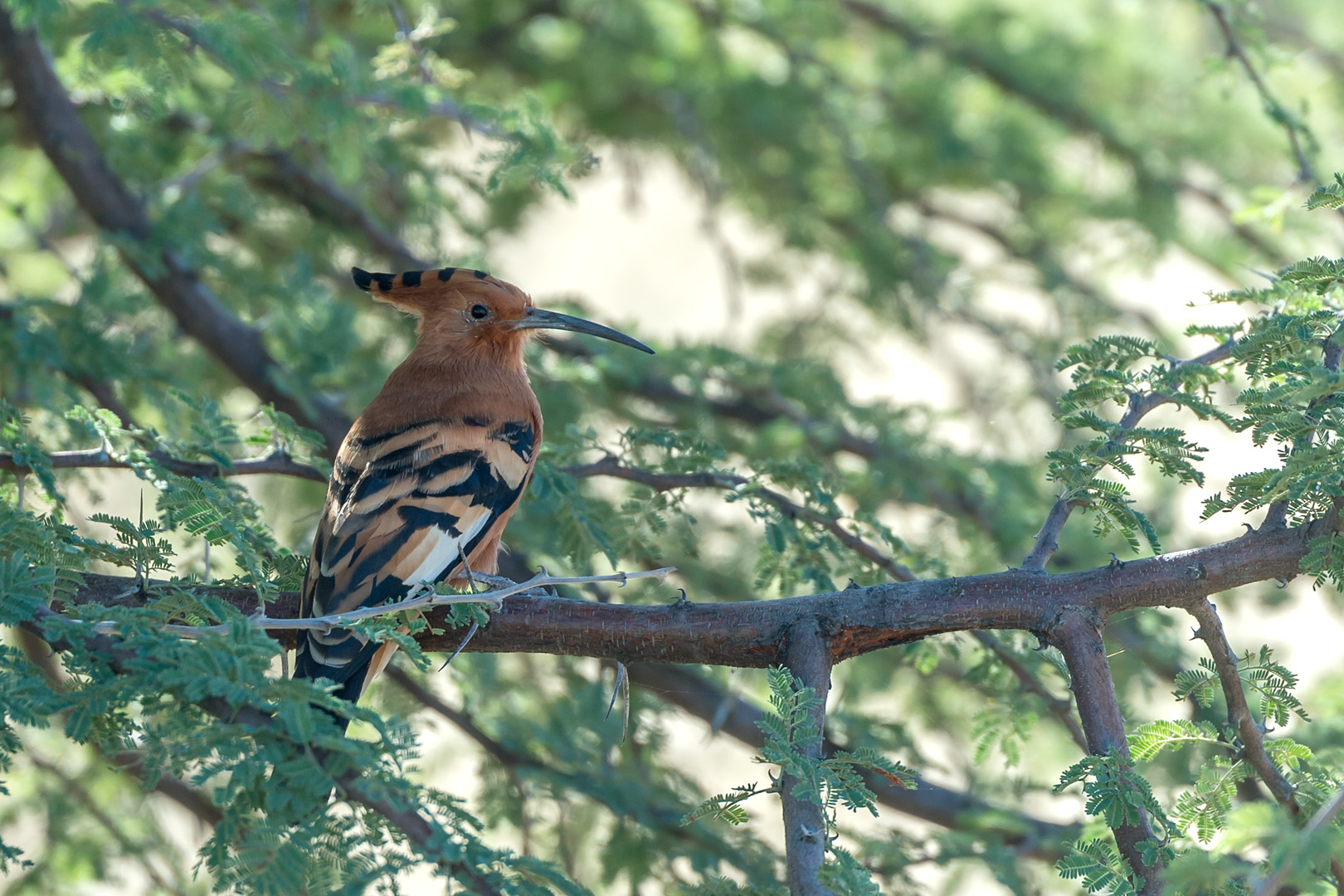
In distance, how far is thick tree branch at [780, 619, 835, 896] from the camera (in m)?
2.06

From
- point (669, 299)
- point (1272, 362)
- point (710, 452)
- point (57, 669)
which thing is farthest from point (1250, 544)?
point (669, 299)

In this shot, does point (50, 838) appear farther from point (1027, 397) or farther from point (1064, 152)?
point (1064, 152)

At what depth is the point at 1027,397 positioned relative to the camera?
605cm

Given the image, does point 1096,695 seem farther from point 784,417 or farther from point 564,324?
point 784,417

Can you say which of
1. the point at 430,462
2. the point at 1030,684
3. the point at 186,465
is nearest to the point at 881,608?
the point at 1030,684

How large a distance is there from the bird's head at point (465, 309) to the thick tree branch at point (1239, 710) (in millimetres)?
2122

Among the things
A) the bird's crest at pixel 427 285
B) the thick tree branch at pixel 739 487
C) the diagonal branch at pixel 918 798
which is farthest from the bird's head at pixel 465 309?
the diagonal branch at pixel 918 798

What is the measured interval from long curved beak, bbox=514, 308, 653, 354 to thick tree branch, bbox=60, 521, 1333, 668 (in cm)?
134

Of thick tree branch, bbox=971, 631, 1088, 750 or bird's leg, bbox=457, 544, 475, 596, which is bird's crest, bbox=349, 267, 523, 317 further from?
thick tree branch, bbox=971, 631, 1088, 750

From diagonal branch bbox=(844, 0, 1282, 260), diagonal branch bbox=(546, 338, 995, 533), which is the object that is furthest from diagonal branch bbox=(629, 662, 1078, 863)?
diagonal branch bbox=(844, 0, 1282, 260)

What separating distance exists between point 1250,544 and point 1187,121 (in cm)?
489

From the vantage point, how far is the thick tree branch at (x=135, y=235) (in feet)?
13.5

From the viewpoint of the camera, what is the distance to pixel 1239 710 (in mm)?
2346

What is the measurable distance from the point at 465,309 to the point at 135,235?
1.33 m
